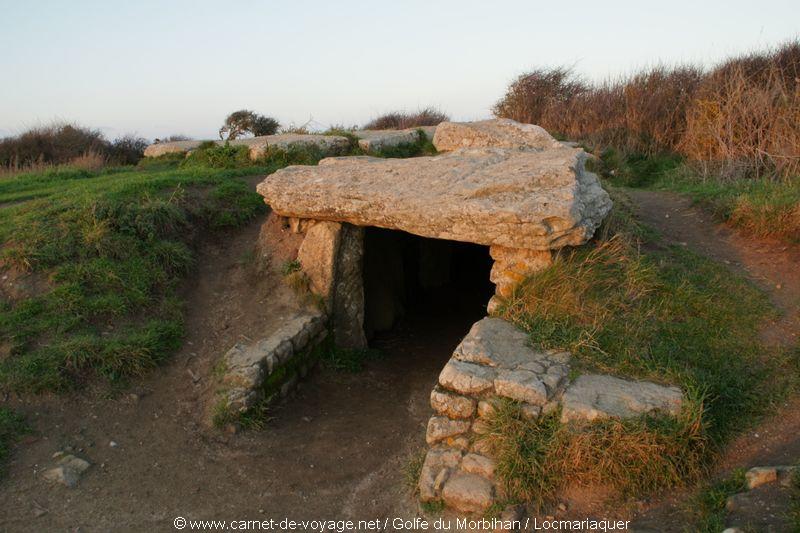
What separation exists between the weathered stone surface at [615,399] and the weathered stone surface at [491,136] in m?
4.36

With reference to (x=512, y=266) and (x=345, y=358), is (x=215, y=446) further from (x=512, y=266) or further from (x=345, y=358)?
(x=512, y=266)

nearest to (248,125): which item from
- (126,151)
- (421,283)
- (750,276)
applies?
(126,151)

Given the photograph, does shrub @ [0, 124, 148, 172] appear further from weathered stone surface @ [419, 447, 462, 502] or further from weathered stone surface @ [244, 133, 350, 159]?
weathered stone surface @ [419, 447, 462, 502]

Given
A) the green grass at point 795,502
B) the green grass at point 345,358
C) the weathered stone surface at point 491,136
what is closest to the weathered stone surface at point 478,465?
the green grass at point 795,502

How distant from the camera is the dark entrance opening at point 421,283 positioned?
8.25 meters

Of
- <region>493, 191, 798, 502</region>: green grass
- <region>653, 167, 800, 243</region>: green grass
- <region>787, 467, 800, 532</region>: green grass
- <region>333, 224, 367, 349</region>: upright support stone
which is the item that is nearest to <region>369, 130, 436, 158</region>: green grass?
<region>333, 224, 367, 349</region>: upright support stone

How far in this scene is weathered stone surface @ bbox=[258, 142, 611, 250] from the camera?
5398 millimetres

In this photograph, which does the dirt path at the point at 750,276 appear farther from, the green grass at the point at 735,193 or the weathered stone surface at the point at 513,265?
the weathered stone surface at the point at 513,265

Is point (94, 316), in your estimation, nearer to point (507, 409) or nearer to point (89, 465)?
point (89, 465)

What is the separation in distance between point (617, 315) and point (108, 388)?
4406 millimetres

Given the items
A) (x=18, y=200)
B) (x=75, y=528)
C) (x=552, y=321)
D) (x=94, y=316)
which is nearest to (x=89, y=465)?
(x=75, y=528)

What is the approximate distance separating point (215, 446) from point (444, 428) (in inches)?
78.4

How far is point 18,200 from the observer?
28.6 feet

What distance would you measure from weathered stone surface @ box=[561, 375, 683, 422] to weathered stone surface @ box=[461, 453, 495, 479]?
23.4 inches
